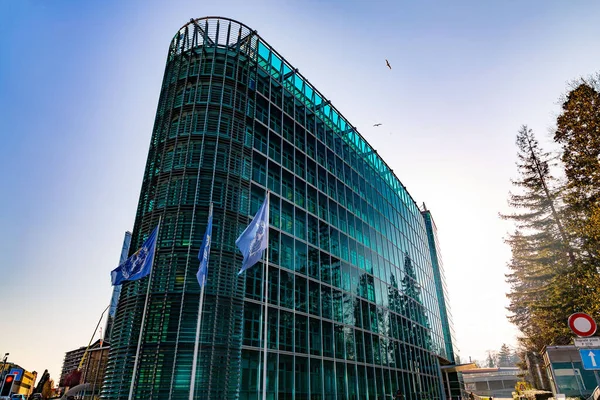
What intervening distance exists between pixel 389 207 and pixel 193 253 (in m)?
34.2

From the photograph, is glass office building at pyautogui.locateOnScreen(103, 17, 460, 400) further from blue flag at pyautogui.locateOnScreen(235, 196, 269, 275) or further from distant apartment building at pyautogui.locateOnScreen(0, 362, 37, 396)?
distant apartment building at pyautogui.locateOnScreen(0, 362, 37, 396)

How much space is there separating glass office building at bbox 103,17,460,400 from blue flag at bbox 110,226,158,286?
1.52 meters

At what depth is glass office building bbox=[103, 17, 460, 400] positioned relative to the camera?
19656mm

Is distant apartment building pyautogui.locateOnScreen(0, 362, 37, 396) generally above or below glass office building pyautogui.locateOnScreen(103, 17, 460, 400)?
below

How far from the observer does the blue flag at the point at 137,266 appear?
59.7 feet

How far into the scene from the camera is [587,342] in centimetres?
894

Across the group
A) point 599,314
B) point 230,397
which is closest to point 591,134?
point 599,314

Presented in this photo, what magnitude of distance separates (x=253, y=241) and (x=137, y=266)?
6.13 m

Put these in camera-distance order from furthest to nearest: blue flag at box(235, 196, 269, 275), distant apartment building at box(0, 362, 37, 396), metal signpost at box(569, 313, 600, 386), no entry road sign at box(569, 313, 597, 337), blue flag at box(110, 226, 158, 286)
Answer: distant apartment building at box(0, 362, 37, 396) < blue flag at box(110, 226, 158, 286) < blue flag at box(235, 196, 269, 275) < no entry road sign at box(569, 313, 597, 337) < metal signpost at box(569, 313, 600, 386)

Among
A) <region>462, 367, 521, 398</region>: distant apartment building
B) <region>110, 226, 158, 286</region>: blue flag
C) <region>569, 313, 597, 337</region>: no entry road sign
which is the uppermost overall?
<region>110, 226, 158, 286</region>: blue flag

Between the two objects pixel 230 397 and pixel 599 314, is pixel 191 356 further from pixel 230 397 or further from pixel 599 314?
pixel 599 314

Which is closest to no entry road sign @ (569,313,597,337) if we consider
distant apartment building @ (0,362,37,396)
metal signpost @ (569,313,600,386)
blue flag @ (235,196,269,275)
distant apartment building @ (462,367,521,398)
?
metal signpost @ (569,313,600,386)

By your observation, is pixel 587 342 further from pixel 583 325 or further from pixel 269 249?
pixel 269 249

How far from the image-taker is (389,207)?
50031 mm
